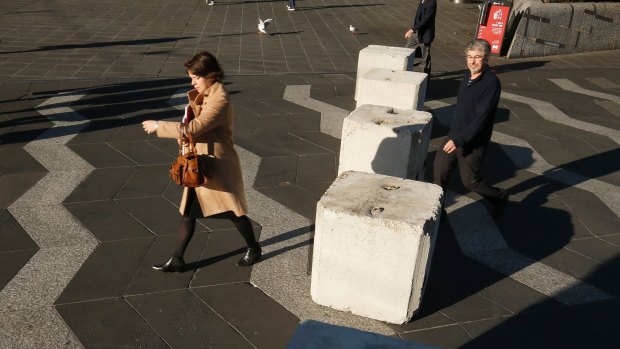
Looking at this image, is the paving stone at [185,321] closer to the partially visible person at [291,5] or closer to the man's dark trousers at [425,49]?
the man's dark trousers at [425,49]

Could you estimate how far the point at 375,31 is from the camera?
50.4ft

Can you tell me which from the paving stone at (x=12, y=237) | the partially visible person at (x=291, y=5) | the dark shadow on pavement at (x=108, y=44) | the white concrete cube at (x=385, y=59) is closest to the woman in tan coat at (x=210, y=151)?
the paving stone at (x=12, y=237)

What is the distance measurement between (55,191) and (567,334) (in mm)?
4564

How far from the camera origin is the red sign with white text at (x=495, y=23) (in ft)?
41.3

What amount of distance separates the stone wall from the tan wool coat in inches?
412

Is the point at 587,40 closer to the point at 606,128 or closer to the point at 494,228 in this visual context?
the point at 606,128

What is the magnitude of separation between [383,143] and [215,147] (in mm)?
1846

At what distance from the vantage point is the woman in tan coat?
3.80 metres

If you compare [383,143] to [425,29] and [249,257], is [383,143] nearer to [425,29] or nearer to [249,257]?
[249,257]

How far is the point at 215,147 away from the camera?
3.98 m

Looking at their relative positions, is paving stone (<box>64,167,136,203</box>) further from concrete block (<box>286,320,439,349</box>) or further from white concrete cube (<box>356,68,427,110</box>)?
concrete block (<box>286,320,439,349</box>)

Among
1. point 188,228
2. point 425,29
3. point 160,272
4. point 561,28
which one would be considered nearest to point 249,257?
point 188,228

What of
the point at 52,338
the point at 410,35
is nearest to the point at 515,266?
the point at 52,338

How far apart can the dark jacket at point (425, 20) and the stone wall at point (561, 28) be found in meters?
3.55
